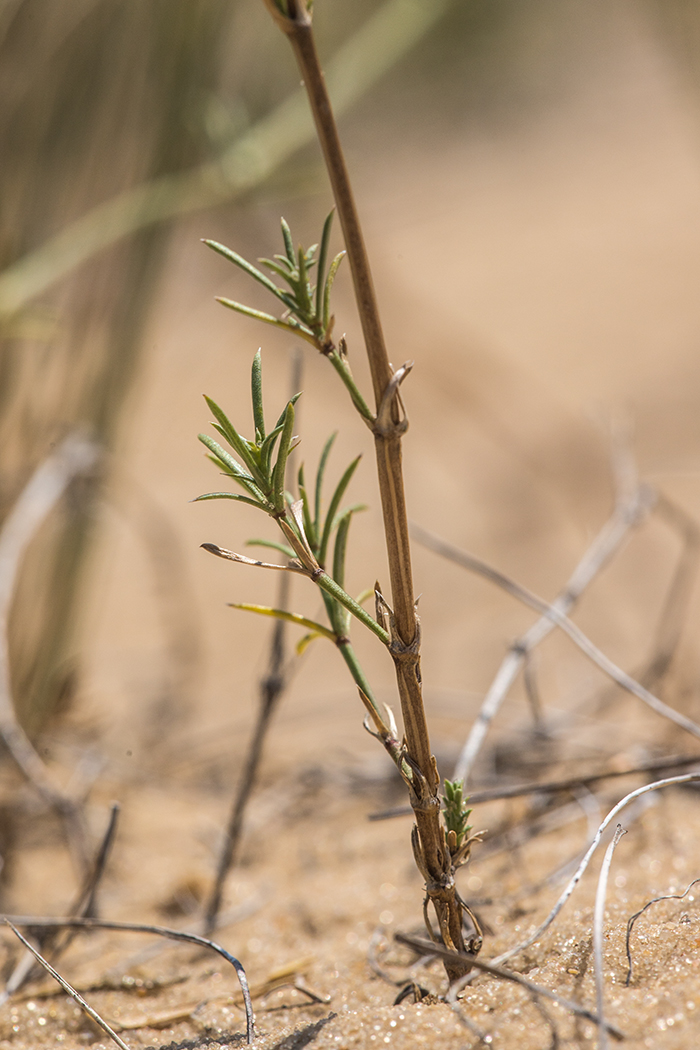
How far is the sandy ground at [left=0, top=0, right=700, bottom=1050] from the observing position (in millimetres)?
716

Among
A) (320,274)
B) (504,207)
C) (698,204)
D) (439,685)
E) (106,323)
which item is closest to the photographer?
(320,274)

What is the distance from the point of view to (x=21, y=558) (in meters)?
1.38

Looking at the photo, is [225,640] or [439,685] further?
[225,640]

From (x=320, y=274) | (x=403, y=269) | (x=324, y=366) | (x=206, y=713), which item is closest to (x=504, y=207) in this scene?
(x=403, y=269)

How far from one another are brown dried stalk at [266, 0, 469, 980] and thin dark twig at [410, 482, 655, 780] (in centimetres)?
25

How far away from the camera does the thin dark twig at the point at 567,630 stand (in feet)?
2.81

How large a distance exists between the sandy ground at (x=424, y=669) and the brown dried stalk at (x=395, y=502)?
95 millimetres

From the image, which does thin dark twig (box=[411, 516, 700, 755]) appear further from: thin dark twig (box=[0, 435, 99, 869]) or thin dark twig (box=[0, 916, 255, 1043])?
thin dark twig (box=[0, 435, 99, 869])

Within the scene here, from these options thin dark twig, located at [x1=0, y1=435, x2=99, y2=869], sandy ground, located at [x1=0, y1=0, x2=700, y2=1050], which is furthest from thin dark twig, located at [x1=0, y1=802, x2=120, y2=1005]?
thin dark twig, located at [x1=0, y1=435, x2=99, y2=869]

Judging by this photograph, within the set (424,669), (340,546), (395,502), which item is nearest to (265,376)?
(424,669)

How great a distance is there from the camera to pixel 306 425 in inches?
136

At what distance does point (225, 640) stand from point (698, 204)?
3.90 metres

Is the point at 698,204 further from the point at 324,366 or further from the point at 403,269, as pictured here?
the point at 324,366

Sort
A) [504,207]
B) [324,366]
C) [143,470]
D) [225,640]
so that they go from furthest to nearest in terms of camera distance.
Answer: [504,207], [324,366], [143,470], [225,640]
